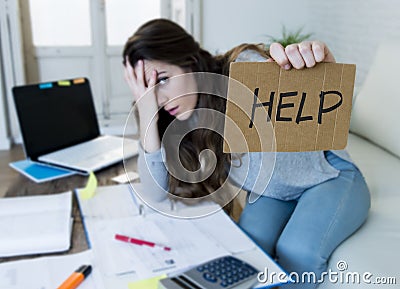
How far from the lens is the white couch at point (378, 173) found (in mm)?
946

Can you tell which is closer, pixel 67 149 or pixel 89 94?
pixel 67 149

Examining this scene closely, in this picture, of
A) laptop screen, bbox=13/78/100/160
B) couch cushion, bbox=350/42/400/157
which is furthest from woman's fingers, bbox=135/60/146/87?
couch cushion, bbox=350/42/400/157

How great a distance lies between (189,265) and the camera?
0.81m

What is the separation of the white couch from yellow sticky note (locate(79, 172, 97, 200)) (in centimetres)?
59

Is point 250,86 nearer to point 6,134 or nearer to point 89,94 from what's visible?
point 89,94

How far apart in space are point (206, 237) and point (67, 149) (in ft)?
2.13

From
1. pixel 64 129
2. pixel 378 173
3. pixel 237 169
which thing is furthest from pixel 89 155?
pixel 378 173

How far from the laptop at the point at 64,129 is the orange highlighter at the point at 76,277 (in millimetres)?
475

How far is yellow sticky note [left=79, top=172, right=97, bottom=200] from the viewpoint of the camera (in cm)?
110

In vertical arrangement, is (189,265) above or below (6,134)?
above

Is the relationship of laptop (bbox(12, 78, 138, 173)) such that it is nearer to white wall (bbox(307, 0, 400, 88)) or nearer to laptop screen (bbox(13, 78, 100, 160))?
laptop screen (bbox(13, 78, 100, 160))

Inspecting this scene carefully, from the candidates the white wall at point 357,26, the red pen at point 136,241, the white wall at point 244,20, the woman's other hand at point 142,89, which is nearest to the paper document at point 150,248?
the red pen at point 136,241

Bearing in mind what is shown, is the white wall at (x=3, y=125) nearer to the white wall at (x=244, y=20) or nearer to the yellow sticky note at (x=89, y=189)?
the white wall at (x=244, y=20)

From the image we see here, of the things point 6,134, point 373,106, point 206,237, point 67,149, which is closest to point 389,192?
point 373,106
